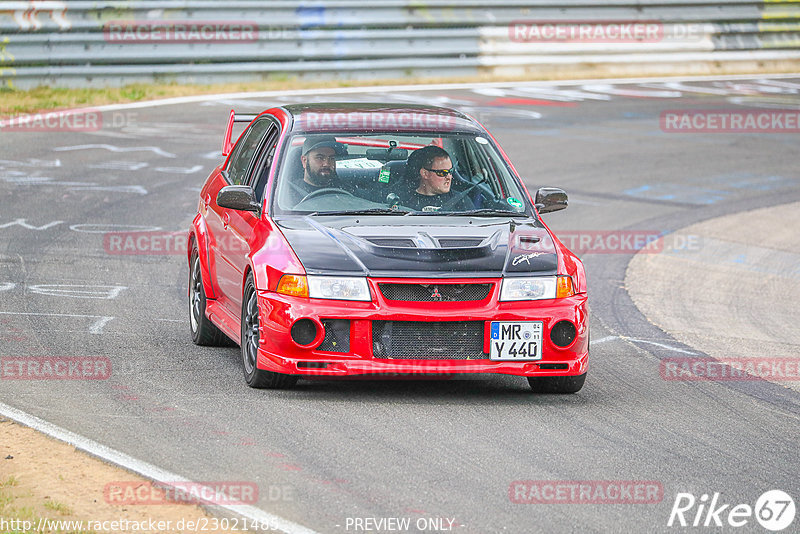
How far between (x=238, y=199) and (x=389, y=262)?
47.6 inches

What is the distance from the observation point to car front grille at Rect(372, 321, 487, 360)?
7164 millimetres

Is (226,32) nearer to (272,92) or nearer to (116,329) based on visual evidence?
(272,92)

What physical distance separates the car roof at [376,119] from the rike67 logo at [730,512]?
3489 mm

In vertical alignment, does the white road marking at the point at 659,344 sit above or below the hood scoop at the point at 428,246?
below

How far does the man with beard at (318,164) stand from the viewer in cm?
816

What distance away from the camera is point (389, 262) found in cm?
723

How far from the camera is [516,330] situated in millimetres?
7285

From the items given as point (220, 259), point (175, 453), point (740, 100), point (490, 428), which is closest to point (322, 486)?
point (175, 453)

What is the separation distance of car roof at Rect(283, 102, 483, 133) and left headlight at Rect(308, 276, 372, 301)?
152 cm

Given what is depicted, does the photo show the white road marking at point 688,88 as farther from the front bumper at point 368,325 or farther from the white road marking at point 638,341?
the front bumper at point 368,325

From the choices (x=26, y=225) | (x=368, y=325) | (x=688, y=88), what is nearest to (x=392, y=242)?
(x=368, y=325)

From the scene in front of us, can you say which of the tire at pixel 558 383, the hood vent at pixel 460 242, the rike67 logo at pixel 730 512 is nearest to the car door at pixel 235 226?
the hood vent at pixel 460 242

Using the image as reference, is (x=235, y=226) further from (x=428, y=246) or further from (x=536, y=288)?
(x=536, y=288)

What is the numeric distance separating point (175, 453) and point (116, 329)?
3112 mm
